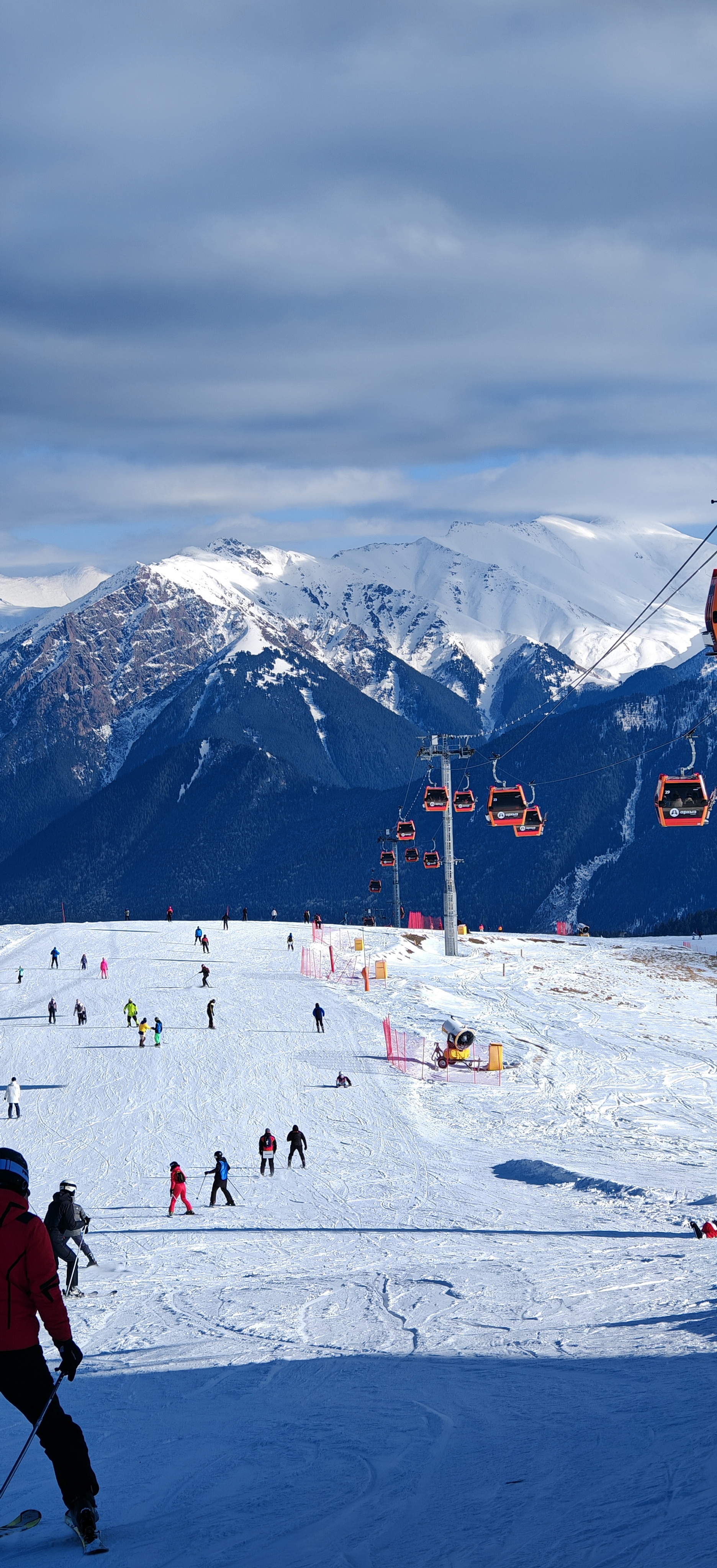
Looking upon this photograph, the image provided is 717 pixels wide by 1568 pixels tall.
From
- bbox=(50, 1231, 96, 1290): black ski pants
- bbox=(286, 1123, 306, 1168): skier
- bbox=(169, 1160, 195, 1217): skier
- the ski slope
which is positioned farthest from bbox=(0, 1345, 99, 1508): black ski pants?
bbox=(286, 1123, 306, 1168): skier

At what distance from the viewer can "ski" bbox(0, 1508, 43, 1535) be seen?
723 centimetres

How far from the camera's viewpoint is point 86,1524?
22.8 ft

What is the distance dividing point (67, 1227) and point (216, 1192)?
8517 millimetres

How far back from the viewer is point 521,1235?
66.7 ft

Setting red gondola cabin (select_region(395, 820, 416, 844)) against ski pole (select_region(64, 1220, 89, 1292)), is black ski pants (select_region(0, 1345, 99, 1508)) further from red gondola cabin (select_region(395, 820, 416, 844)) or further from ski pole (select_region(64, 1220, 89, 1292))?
red gondola cabin (select_region(395, 820, 416, 844))

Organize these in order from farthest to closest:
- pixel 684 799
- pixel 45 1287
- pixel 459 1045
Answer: pixel 459 1045 < pixel 684 799 < pixel 45 1287

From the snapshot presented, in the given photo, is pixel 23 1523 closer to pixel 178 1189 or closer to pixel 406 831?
pixel 178 1189

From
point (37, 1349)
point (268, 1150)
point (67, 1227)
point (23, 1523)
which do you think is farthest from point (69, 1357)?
point (268, 1150)

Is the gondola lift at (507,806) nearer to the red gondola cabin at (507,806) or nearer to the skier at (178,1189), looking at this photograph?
the red gondola cabin at (507,806)

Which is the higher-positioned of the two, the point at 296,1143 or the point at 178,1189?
the point at 178,1189

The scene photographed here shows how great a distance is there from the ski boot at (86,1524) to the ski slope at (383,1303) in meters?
0.15

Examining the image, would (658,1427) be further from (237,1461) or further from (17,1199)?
(17,1199)

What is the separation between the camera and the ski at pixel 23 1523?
7227 mm

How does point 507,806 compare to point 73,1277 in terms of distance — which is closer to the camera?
point 73,1277
